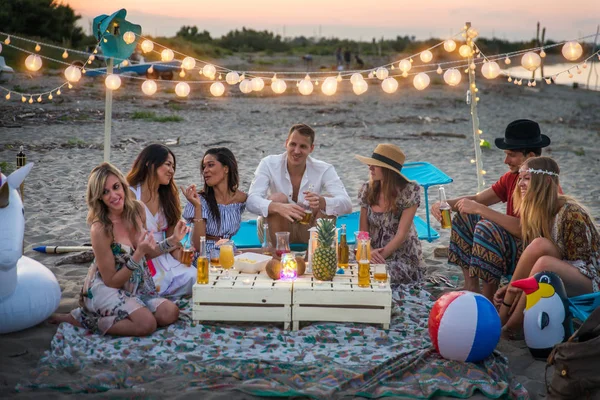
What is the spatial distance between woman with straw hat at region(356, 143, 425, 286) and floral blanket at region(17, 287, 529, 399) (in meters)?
0.88

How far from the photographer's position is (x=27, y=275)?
4363 mm

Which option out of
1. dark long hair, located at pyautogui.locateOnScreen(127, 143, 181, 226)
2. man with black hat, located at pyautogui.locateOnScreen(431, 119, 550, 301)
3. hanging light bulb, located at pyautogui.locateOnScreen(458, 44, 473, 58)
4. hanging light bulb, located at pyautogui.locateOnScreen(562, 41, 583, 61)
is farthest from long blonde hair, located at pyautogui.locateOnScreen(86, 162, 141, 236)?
hanging light bulb, located at pyautogui.locateOnScreen(562, 41, 583, 61)

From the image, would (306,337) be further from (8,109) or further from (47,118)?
(8,109)

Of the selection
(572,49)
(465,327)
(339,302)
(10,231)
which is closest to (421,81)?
(572,49)

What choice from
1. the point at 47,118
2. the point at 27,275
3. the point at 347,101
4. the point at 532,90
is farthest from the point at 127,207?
the point at 532,90

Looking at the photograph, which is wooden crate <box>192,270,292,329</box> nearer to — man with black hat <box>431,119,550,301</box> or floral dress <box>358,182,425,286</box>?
floral dress <box>358,182,425,286</box>

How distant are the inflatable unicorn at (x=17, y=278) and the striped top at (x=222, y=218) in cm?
125

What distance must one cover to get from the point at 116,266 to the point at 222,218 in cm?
132

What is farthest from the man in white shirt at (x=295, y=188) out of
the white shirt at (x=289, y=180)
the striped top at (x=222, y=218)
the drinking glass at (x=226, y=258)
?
the drinking glass at (x=226, y=258)

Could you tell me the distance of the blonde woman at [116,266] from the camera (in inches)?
167

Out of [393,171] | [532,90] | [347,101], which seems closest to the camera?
[393,171]

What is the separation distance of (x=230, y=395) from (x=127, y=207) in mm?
1594

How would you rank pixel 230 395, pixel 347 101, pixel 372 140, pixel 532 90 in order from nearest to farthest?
pixel 230 395 < pixel 372 140 < pixel 347 101 < pixel 532 90

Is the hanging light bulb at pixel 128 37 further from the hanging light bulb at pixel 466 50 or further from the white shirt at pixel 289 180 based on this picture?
the hanging light bulb at pixel 466 50
